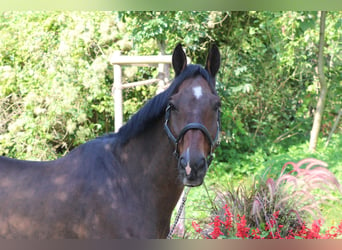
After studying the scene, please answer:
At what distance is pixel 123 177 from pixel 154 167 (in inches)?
6.8

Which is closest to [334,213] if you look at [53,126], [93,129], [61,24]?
[93,129]

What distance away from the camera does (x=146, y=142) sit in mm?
2402

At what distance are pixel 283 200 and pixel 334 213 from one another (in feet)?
5.56

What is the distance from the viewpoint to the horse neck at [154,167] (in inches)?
92.7

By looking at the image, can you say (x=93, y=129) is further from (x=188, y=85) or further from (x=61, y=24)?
(x=188, y=85)

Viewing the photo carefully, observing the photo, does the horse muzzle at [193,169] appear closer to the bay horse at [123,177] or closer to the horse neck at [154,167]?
the bay horse at [123,177]

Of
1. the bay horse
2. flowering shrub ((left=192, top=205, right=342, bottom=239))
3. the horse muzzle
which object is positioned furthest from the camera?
flowering shrub ((left=192, top=205, right=342, bottom=239))

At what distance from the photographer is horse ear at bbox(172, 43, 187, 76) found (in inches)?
94.3

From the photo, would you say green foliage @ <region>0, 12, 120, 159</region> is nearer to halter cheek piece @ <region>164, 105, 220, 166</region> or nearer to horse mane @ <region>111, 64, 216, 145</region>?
horse mane @ <region>111, 64, 216, 145</region>

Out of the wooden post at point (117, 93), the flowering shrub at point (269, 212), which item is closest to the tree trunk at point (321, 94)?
the flowering shrub at point (269, 212)

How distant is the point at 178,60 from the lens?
2.42m

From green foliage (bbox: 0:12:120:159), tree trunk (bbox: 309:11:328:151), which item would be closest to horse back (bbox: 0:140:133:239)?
green foliage (bbox: 0:12:120:159)

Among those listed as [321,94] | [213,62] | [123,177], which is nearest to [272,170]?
[321,94]

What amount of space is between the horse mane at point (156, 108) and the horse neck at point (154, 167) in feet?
0.11
